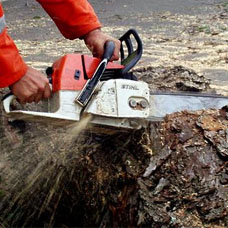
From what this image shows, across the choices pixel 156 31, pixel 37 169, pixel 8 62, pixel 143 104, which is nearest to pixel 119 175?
pixel 143 104

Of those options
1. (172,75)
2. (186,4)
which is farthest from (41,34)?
(172,75)

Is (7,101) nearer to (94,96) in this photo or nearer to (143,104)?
(94,96)

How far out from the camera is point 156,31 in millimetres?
8102

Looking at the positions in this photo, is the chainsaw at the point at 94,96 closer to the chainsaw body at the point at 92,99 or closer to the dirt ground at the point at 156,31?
the chainsaw body at the point at 92,99

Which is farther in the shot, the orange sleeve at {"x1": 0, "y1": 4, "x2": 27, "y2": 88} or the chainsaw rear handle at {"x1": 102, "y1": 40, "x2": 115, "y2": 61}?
the chainsaw rear handle at {"x1": 102, "y1": 40, "x2": 115, "y2": 61}

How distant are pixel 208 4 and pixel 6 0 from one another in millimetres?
3987

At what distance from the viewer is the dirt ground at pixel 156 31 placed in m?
6.32

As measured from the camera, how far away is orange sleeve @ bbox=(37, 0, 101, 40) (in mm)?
3234

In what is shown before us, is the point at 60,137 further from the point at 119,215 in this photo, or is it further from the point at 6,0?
the point at 6,0

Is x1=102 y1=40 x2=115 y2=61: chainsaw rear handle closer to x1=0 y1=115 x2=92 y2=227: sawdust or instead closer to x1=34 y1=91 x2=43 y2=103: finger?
x1=34 y1=91 x2=43 y2=103: finger

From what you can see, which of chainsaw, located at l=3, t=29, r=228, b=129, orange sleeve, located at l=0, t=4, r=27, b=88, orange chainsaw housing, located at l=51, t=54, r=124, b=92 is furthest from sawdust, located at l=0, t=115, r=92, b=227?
orange sleeve, located at l=0, t=4, r=27, b=88

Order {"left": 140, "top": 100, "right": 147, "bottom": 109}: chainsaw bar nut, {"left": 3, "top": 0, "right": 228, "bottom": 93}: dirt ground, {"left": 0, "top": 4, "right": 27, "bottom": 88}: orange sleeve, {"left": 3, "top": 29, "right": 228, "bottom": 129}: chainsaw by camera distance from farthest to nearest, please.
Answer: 1. {"left": 3, "top": 0, "right": 228, "bottom": 93}: dirt ground
2. {"left": 140, "top": 100, "right": 147, "bottom": 109}: chainsaw bar nut
3. {"left": 3, "top": 29, "right": 228, "bottom": 129}: chainsaw
4. {"left": 0, "top": 4, "right": 27, "bottom": 88}: orange sleeve

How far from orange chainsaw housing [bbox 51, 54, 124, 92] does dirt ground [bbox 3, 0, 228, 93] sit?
93.3 inches

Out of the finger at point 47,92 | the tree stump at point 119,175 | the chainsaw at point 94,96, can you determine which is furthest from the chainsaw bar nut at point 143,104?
the finger at point 47,92
